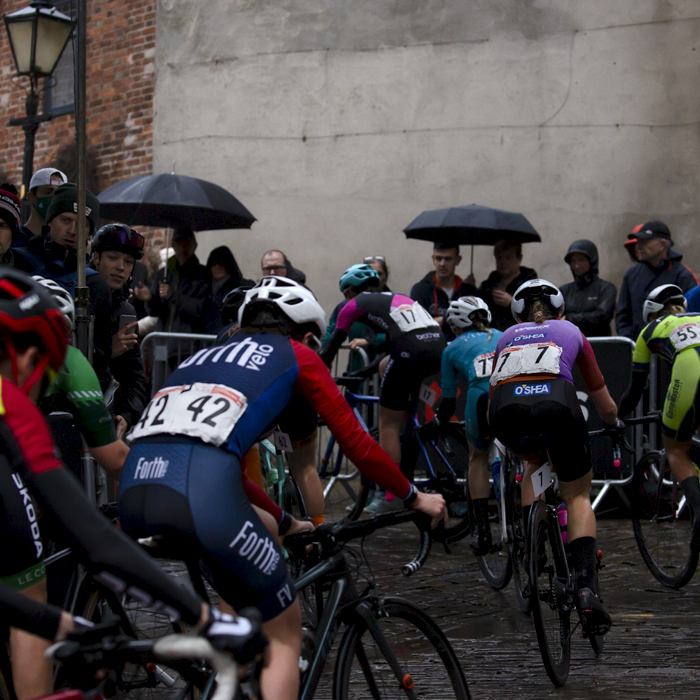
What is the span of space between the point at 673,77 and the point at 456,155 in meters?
2.83

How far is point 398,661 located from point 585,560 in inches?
79.3

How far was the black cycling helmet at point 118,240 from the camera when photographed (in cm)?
605

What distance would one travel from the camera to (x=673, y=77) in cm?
1225

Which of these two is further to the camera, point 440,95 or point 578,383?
point 440,95

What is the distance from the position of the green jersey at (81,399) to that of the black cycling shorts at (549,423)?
2214mm

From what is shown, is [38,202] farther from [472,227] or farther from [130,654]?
[472,227]

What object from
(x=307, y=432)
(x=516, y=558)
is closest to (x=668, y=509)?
(x=516, y=558)

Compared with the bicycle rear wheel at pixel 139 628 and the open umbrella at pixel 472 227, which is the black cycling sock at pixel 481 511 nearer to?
the bicycle rear wheel at pixel 139 628

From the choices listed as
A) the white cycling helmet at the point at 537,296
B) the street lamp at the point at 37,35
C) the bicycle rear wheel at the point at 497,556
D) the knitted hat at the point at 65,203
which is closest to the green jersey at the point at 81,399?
the knitted hat at the point at 65,203

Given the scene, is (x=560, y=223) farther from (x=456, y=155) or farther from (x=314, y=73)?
(x=314, y=73)

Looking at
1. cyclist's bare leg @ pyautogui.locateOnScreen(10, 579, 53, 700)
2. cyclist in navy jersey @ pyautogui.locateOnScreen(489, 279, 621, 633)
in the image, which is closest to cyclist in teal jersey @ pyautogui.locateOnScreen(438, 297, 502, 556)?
cyclist in navy jersey @ pyautogui.locateOnScreen(489, 279, 621, 633)

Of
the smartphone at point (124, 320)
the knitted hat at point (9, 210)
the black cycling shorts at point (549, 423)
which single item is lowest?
the black cycling shorts at point (549, 423)

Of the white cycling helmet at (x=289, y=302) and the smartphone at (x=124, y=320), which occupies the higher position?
the white cycling helmet at (x=289, y=302)

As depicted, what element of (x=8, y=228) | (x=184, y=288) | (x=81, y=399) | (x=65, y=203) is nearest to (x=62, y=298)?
(x=8, y=228)
